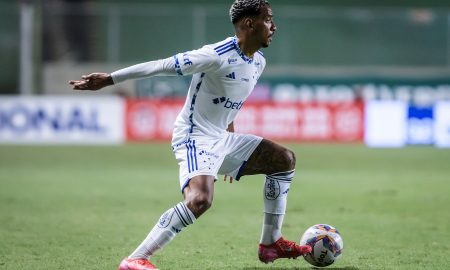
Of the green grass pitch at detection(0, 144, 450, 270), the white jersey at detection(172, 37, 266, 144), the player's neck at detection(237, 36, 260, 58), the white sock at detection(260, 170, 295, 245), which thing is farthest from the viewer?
the green grass pitch at detection(0, 144, 450, 270)

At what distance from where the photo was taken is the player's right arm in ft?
19.9

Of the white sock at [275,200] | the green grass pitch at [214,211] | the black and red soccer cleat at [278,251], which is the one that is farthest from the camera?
the green grass pitch at [214,211]

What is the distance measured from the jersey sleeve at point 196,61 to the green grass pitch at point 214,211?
64.3 inches

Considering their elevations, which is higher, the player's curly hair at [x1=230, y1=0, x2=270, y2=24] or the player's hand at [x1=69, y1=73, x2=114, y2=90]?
the player's curly hair at [x1=230, y1=0, x2=270, y2=24]

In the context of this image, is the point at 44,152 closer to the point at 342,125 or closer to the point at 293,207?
the point at 342,125

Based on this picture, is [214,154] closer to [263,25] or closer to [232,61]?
[232,61]

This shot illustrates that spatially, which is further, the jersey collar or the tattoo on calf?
the tattoo on calf

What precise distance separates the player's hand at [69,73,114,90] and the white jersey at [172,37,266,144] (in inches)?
30.7

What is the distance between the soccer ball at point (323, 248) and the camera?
6.75 m

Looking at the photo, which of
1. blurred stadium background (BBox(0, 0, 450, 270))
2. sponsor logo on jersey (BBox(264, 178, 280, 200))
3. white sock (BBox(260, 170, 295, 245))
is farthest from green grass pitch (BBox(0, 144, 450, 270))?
sponsor logo on jersey (BBox(264, 178, 280, 200))

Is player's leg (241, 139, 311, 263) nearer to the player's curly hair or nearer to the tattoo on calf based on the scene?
the tattoo on calf

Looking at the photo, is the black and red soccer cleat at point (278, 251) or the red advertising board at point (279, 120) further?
the red advertising board at point (279, 120)

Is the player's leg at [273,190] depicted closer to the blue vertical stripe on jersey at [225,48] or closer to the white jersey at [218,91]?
the white jersey at [218,91]

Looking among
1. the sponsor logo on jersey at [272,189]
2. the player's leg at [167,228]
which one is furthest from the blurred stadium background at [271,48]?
the player's leg at [167,228]
